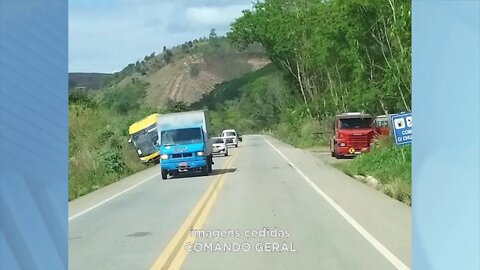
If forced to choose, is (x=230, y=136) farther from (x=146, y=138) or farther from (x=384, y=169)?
(x=384, y=169)

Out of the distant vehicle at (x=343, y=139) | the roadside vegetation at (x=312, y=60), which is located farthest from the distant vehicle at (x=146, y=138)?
the distant vehicle at (x=343, y=139)

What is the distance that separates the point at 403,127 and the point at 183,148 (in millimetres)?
4548

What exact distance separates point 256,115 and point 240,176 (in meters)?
1.90

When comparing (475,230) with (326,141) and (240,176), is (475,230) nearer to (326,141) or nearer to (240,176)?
(240,176)

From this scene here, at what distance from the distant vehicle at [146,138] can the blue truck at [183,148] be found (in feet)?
0.31

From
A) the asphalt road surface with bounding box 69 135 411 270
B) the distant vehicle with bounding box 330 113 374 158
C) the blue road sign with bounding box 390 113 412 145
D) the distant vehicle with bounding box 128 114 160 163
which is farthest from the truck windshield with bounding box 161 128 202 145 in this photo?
the distant vehicle with bounding box 330 113 374 158

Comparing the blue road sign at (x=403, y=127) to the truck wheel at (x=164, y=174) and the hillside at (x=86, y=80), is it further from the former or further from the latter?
the truck wheel at (x=164, y=174)

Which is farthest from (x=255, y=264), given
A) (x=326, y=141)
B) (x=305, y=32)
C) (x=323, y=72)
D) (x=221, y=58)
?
(x=326, y=141)

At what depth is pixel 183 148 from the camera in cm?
954

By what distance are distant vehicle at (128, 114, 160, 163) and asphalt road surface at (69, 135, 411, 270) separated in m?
0.37

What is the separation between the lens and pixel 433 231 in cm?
431

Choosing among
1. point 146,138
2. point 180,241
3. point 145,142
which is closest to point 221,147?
point 146,138

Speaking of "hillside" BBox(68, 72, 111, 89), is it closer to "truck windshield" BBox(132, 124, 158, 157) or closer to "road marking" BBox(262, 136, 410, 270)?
"truck windshield" BBox(132, 124, 158, 157)

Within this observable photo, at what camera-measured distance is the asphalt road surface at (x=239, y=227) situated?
5.16m
